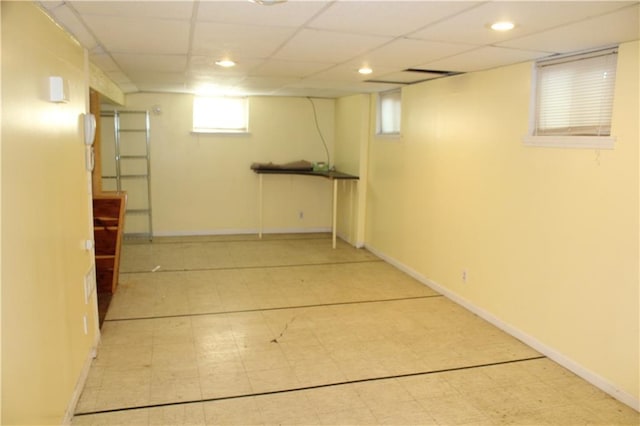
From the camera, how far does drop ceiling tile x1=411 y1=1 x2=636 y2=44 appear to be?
2229 millimetres

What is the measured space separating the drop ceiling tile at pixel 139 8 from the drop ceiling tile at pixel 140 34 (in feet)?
0.32

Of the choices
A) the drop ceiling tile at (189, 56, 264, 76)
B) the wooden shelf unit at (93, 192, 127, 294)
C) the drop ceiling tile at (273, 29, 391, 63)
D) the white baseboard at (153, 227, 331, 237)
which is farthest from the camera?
the white baseboard at (153, 227, 331, 237)

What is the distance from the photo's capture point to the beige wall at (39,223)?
5.53 feet

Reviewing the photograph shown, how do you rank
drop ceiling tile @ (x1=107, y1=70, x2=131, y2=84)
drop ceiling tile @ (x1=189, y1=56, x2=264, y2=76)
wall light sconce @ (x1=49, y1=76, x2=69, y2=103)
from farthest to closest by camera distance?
1. drop ceiling tile @ (x1=107, y1=70, x2=131, y2=84)
2. drop ceiling tile @ (x1=189, y1=56, x2=264, y2=76)
3. wall light sconce @ (x1=49, y1=76, x2=69, y2=103)

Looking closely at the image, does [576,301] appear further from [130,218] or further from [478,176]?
[130,218]

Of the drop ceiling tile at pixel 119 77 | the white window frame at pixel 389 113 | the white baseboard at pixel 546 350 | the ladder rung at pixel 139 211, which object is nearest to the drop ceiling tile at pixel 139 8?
Answer: the drop ceiling tile at pixel 119 77

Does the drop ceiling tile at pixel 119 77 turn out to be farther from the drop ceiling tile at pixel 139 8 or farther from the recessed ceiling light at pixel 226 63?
the drop ceiling tile at pixel 139 8

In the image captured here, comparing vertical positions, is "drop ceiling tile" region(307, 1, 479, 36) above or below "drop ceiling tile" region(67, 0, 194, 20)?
below

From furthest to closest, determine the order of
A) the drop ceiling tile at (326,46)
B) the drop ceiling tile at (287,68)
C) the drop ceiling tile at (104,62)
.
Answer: the drop ceiling tile at (287,68) → the drop ceiling tile at (104,62) → the drop ceiling tile at (326,46)

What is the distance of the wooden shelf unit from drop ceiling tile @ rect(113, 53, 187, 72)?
1.15 metres

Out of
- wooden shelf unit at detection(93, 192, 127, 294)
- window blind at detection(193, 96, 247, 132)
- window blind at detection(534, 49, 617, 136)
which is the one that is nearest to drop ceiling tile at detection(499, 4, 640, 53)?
window blind at detection(534, 49, 617, 136)

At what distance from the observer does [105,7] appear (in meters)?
2.42

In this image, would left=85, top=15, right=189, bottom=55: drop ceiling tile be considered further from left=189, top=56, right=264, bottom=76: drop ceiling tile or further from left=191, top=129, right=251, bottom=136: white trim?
left=191, top=129, right=251, bottom=136: white trim

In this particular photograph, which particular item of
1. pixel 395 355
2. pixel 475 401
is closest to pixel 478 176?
pixel 395 355
